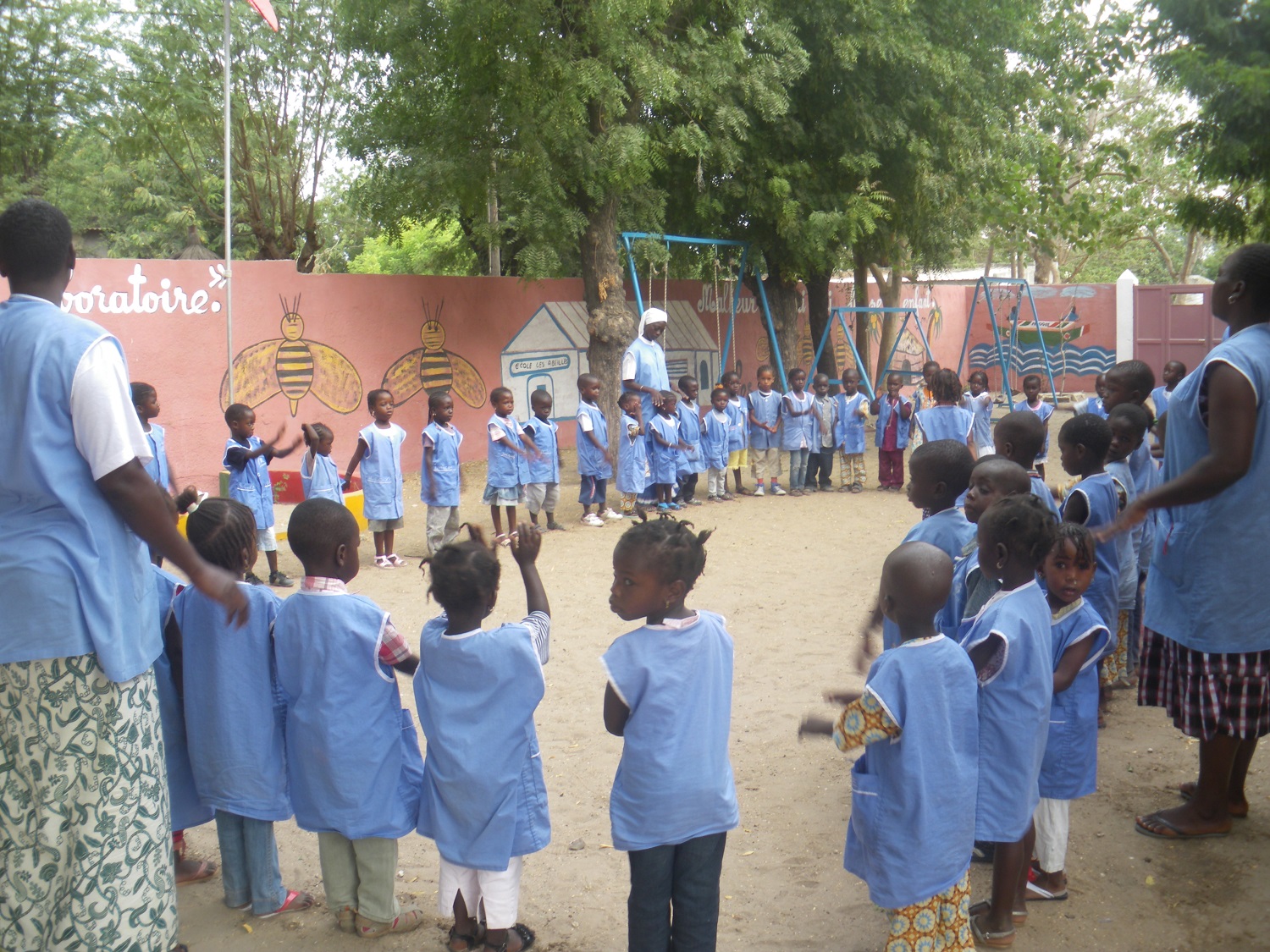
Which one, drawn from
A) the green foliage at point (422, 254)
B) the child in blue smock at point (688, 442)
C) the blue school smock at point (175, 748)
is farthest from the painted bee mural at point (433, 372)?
the blue school smock at point (175, 748)

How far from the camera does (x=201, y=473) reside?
10938 mm

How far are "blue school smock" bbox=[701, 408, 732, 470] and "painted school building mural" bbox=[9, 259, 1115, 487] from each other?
5.00 ft

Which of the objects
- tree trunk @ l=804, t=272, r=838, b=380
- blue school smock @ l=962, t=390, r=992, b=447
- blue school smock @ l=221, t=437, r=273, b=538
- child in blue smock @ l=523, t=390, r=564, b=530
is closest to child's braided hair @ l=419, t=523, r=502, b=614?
blue school smock @ l=221, t=437, r=273, b=538

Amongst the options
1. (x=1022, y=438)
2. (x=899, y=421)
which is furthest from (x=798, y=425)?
(x=1022, y=438)

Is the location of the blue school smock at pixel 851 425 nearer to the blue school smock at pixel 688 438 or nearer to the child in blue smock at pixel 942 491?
the blue school smock at pixel 688 438

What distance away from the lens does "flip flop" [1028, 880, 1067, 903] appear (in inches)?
124

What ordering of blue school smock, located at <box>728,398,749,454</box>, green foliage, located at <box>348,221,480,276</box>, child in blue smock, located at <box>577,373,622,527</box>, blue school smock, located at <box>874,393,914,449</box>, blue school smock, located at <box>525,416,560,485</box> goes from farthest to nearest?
green foliage, located at <box>348,221,480,276</box> → blue school smock, located at <box>874,393,914,449</box> → blue school smock, located at <box>728,398,749,454</box> → child in blue smock, located at <box>577,373,622,527</box> → blue school smock, located at <box>525,416,560,485</box>

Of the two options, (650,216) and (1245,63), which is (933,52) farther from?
(1245,63)

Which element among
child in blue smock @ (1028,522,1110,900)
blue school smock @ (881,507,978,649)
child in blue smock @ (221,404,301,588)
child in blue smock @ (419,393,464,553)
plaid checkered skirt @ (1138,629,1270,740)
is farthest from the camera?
child in blue smock @ (419,393,464,553)

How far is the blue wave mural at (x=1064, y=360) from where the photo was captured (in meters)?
23.1

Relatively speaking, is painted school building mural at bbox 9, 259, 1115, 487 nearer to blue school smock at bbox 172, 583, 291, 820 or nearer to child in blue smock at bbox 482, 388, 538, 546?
child in blue smock at bbox 482, 388, 538, 546

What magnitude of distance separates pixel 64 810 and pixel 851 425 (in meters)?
10.1

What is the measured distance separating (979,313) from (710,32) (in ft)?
50.8

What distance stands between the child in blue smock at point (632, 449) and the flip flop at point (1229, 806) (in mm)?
6576
